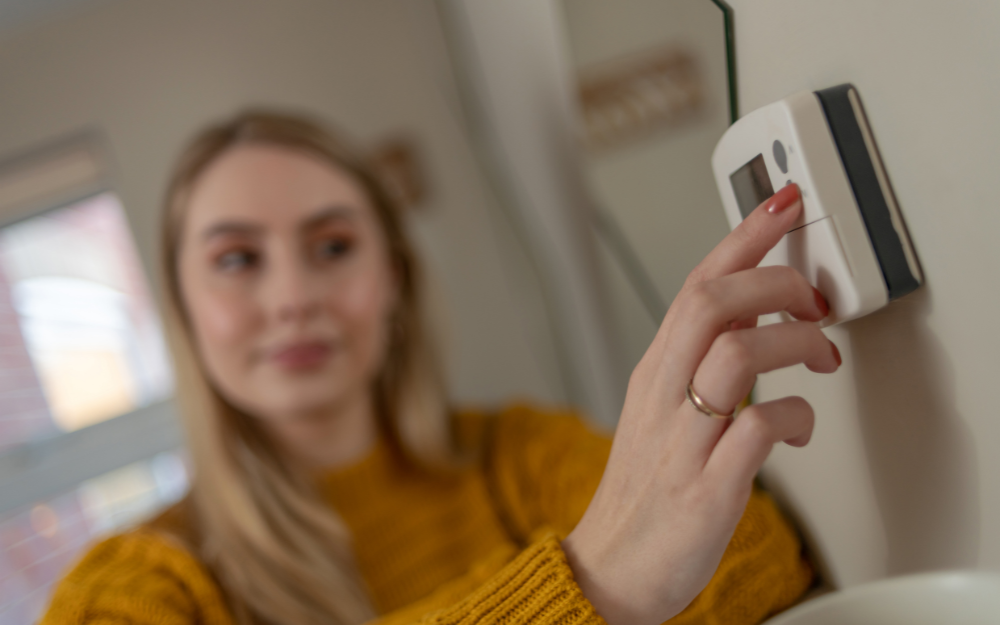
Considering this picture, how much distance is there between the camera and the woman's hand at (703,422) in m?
0.27

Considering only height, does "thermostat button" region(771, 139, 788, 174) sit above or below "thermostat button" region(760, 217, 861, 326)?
above

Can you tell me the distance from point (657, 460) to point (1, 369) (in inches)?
87.4

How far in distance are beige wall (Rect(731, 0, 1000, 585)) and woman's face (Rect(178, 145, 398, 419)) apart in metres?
0.65

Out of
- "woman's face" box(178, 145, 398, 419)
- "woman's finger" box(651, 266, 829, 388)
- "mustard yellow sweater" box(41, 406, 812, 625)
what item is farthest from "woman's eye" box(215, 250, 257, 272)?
"woman's finger" box(651, 266, 829, 388)

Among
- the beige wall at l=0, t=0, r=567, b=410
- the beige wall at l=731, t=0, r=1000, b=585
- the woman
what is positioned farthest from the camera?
the beige wall at l=0, t=0, r=567, b=410

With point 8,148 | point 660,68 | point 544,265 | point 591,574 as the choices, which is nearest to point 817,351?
point 591,574

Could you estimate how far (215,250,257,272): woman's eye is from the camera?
81 centimetres

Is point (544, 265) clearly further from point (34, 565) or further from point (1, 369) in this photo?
point (34, 565)

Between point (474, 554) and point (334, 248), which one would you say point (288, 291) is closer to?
point (334, 248)

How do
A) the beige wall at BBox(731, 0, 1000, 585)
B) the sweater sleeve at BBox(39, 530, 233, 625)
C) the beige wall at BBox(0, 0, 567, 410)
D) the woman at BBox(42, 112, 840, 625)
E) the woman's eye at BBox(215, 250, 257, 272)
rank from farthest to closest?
1. the beige wall at BBox(0, 0, 567, 410)
2. the woman's eye at BBox(215, 250, 257, 272)
3. the woman at BBox(42, 112, 840, 625)
4. the sweater sleeve at BBox(39, 530, 233, 625)
5. the beige wall at BBox(731, 0, 1000, 585)

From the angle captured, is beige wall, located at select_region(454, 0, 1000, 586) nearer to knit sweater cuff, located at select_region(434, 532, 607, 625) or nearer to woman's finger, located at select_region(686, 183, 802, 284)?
woman's finger, located at select_region(686, 183, 802, 284)

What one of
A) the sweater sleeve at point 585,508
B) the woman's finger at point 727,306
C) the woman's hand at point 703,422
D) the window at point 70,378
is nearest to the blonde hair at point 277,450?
the sweater sleeve at point 585,508

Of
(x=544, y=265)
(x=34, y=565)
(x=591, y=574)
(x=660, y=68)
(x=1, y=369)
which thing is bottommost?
(x=34, y=565)

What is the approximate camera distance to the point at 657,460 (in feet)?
1.03
